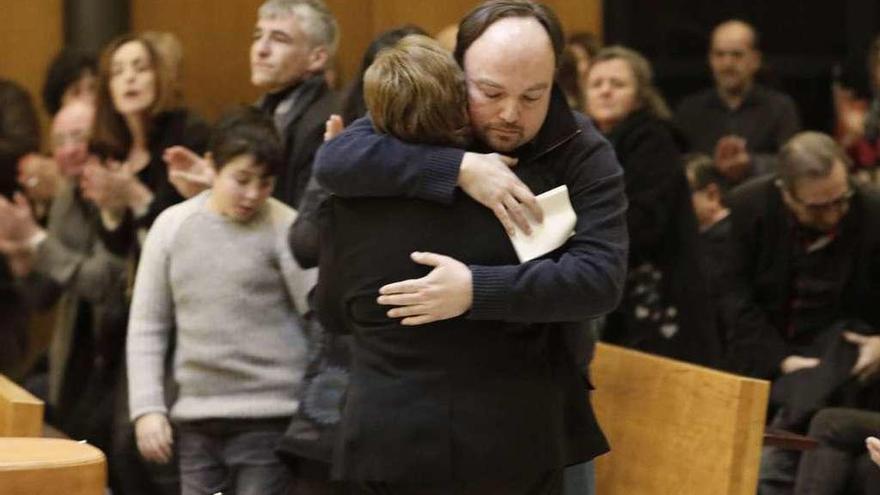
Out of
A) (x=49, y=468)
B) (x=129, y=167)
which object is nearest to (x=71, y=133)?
(x=129, y=167)

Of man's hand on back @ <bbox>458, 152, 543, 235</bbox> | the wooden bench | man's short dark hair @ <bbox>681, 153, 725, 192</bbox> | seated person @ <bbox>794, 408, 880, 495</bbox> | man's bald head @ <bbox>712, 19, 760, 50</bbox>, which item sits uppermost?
man's bald head @ <bbox>712, 19, 760, 50</bbox>

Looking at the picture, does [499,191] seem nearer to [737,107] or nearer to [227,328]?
[227,328]

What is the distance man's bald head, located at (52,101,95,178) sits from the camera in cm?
612

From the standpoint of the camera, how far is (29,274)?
19.0 feet

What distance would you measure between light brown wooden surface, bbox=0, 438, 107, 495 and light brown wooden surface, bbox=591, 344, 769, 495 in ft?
3.84

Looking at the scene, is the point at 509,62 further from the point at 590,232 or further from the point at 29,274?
the point at 29,274

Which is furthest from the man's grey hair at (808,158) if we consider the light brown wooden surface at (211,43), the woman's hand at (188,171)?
the light brown wooden surface at (211,43)

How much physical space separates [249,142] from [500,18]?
145cm

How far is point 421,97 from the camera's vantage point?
3059 millimetres

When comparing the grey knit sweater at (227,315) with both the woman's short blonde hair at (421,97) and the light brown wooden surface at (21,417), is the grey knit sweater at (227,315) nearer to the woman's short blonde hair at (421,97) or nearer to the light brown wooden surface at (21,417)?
the light brown wooden surface at (21,417)

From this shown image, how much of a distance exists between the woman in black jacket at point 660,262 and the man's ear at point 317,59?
940 millimetres

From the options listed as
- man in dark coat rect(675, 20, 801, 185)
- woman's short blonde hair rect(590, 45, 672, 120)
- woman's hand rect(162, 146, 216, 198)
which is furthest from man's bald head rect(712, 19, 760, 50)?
woman's hand rect(162, 146, 216, 198)

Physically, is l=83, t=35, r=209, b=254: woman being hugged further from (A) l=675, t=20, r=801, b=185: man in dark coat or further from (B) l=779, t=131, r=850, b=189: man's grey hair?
(A) l=675, t=20, r=801, b=185: man in dark coat

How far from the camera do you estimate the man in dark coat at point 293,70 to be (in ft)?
15.7
